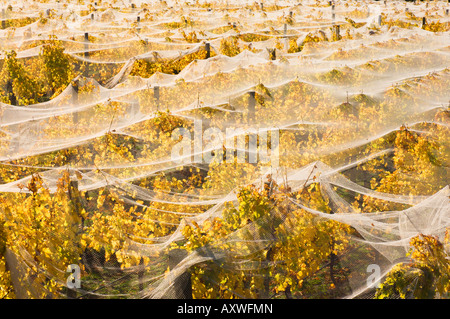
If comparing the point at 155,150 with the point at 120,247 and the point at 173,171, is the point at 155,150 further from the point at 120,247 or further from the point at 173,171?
the point at 120,247

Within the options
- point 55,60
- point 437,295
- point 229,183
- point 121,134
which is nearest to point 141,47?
point 55,60

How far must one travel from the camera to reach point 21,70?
33.7ft

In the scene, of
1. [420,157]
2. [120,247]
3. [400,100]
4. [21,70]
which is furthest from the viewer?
[21,70]

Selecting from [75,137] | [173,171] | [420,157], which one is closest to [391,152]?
[420,157]

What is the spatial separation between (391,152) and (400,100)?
4.47 ft

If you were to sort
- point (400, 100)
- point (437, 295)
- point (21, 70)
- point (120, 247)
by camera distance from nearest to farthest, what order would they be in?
point (437, 295)
point (120, 247)
point (400, 100)
point (21, 70)

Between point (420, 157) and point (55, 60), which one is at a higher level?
point (55, 60)

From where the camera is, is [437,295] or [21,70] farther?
[21,70]

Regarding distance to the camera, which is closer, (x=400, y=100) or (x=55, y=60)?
(x=400, y=100)

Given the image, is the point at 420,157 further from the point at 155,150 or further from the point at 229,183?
the point at 155,150
